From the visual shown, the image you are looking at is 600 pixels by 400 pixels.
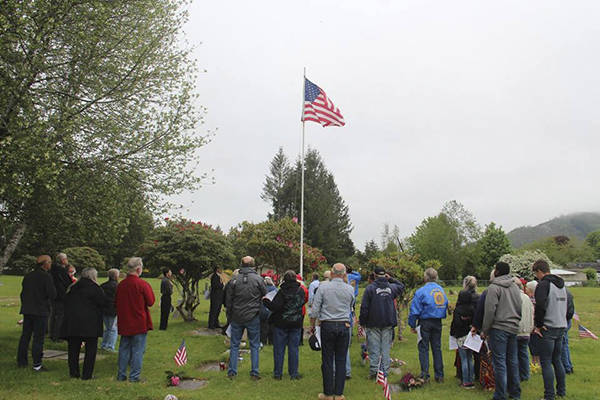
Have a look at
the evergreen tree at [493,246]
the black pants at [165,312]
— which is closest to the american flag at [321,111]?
the black pants at [165,312]

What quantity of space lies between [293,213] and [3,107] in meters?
45.8

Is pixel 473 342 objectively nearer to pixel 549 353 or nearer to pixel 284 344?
pixel 549 353

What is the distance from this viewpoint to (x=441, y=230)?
64.4m

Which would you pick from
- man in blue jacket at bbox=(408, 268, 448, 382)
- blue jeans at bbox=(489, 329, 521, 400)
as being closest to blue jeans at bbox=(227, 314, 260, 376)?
man in blue jacket at bbox=(408, 268, 448, 382)

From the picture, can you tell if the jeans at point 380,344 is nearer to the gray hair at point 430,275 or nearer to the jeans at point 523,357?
the gray hair at point 430,275

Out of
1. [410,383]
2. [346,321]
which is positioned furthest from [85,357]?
[410,383]

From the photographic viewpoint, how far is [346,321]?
6.87 metres

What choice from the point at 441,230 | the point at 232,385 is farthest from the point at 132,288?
the point at 441,230

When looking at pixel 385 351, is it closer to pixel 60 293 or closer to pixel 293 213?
pixel 60 293

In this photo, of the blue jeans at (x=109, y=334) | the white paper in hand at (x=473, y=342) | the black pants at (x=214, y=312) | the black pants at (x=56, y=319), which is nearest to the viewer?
the white paper in hand at (x=473, y=342)

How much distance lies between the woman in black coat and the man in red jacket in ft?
1.40

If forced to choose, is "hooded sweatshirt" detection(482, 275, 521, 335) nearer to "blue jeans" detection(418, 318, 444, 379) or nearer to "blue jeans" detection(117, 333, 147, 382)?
"blue jeans" detection(418, 318, 444, 379)

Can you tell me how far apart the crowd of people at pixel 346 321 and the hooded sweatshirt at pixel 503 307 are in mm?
15

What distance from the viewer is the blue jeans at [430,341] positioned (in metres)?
7.73
